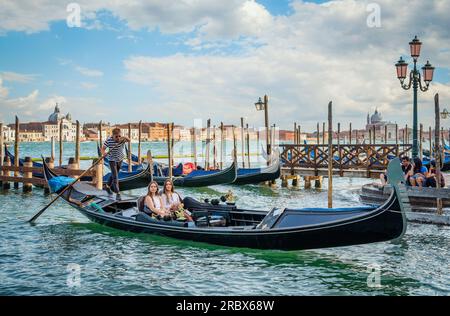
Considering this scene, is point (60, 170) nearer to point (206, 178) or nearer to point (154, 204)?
point (206, 178)

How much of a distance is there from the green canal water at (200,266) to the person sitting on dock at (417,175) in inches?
31.7

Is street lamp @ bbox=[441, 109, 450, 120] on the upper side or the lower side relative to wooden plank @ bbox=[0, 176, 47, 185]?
upper

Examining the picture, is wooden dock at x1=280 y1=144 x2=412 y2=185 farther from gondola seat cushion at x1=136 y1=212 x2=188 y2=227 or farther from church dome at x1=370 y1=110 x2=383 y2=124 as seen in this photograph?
church dome at x1=370 y1=110 x2=383 y2=124

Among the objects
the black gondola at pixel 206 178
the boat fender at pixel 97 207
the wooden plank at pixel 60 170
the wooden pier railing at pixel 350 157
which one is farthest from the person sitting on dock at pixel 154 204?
the wooden pier railing at pixel 350 157

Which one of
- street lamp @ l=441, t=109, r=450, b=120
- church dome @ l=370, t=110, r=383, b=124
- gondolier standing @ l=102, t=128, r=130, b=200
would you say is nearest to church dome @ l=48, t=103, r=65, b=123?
church dome @ l=370, t=110, r=383, b=124

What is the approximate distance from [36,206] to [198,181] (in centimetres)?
421

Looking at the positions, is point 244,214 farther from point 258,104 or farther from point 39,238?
point 258,104

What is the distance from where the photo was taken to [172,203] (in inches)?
250

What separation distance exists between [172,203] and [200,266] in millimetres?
1379

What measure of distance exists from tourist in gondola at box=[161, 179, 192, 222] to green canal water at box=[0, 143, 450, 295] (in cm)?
34

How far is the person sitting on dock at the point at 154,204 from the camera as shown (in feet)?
20.4

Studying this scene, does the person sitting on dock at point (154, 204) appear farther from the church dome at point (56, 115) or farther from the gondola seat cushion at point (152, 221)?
the church dome at point (56, 115)

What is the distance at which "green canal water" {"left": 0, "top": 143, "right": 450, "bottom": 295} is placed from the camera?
14.5ft
